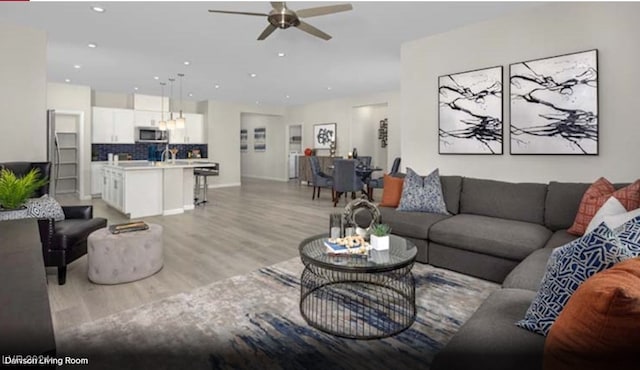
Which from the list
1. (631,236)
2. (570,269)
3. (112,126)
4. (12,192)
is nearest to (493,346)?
(570,269)

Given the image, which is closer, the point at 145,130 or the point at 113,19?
the point at 113,19

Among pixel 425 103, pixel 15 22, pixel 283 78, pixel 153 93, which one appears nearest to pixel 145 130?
pixel 153 93

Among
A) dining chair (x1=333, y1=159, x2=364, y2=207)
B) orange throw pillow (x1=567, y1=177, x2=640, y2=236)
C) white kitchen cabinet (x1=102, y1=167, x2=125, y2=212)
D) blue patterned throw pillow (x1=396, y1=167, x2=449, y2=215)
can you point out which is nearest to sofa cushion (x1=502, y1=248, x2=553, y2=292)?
orange throw pillow (x1=567, y1=177, x2=640, y2=236)

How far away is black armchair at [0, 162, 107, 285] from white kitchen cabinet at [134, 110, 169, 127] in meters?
5.90

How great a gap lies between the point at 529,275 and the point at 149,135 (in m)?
9.03

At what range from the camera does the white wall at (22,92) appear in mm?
4191

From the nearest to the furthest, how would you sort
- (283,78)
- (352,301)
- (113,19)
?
(352,301)
(113,19)
(283,78)

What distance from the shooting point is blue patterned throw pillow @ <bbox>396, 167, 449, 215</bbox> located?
365cm

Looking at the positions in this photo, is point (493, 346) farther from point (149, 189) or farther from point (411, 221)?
point (149, 189)

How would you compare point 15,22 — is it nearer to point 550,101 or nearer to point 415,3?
point 415,3

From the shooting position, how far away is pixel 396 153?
340 inches

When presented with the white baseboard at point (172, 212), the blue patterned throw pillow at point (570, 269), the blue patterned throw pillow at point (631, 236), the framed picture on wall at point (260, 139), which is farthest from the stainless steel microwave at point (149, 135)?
the blue patterned throw pillow at point (631, 236)

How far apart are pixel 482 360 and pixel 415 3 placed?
346 cm

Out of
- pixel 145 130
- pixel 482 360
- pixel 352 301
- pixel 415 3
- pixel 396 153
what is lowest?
pixel 352 301
